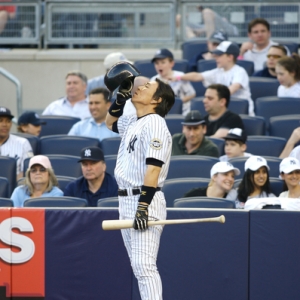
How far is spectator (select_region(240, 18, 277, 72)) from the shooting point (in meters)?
11.1

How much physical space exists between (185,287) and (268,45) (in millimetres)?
Answer: 6025

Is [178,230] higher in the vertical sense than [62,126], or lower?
lower

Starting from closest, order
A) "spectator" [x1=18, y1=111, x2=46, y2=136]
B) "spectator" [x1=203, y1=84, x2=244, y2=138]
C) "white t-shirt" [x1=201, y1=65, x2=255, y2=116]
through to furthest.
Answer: "spectator" [x1=203, y1=84, x2=244, y2=138] → "spectator" [x1=18, y1=111, x2=46, y2=136] → "white t-shirt" [x1=201, y1=65, x2=255, y2=116]

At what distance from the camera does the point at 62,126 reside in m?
9.70

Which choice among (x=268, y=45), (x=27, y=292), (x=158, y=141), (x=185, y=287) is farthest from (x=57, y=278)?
(x=268, y=45)

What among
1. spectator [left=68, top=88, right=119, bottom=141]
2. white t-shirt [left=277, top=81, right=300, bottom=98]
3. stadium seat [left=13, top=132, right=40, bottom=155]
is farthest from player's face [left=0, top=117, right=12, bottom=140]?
white t-shirt [left=277, top=81, right=300, bottom=98]

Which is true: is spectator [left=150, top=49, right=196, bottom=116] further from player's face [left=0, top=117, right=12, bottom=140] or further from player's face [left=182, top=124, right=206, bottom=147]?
player's face [left=0, top=117, right=12, bottom=140]

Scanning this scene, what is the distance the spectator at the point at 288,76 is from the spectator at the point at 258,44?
4.40ft

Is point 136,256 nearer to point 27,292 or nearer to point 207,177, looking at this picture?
point 27,292

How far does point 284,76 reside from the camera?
970 centimetres

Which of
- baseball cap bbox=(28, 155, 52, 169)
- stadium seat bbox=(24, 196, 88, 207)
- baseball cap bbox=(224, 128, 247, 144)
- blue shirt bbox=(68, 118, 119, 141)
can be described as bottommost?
stadium seat bbox=(24, 196, 88, 207)

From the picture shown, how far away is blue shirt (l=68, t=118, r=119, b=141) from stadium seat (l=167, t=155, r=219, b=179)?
1599 mm

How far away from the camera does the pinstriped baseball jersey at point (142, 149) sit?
5023 mm

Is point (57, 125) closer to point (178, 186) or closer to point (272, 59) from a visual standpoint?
point (178, 186)
